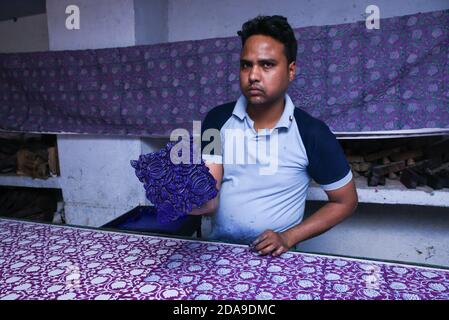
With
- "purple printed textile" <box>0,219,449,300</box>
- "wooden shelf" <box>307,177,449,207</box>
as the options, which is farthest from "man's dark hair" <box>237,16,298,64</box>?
"wooden shelf" <box>307,177,449,207</box>

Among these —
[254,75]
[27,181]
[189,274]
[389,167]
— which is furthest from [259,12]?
[27,181]

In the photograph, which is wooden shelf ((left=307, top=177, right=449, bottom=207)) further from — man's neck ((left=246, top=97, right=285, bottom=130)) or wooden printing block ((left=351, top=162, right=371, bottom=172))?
man's neck ((left=246, top=97, right=285, bottom=130))

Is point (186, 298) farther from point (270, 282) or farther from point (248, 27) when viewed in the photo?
point (248, 27)

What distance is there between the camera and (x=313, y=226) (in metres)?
1.41

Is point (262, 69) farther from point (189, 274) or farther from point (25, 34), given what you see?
point (25, 34)

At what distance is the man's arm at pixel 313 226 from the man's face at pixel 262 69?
1.74ft

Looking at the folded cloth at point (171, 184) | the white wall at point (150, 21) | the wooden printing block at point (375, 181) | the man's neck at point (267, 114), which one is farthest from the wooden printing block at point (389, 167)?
the white wall at point (150, 21)

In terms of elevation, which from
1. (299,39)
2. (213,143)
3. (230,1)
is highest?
(230,1)

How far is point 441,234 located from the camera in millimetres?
2918

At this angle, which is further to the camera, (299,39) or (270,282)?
(299,39)

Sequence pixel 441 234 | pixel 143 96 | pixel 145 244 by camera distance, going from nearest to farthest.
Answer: pixel 145 244 → pixel 441 234 → pixel 143 96

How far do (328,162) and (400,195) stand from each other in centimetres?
146

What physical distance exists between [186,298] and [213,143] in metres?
0.82
